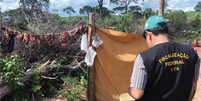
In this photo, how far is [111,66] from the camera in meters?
3.30

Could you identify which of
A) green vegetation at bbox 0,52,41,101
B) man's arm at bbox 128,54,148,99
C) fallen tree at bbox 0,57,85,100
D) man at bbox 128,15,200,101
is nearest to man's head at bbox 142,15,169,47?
man at bbox 128,15,200,101

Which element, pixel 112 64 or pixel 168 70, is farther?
pixel 112 64

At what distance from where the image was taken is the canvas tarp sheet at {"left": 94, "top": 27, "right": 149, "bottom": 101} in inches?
125

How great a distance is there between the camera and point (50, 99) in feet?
12.7

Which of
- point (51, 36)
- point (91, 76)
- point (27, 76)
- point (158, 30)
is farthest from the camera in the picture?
point (27, 76)

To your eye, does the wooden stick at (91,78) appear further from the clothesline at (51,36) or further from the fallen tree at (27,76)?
the fallen tree at (27,76)

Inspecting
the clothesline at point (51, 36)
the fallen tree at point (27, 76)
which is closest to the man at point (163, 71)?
the clothesline at point (51, 36)

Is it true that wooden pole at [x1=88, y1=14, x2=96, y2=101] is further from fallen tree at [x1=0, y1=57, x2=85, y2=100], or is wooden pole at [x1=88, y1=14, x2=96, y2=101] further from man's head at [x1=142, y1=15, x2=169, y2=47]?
man's head at [x1=142, y1=15, x2=169, y2=47]

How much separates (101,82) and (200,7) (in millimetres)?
39276

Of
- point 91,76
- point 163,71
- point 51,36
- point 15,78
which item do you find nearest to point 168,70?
point 163,71

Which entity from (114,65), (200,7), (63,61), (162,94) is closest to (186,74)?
(162,94)

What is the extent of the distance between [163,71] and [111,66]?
2236mm

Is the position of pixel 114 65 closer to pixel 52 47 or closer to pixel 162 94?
pixel 162 94

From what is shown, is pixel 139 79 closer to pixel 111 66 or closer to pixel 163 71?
pixel 163 71
